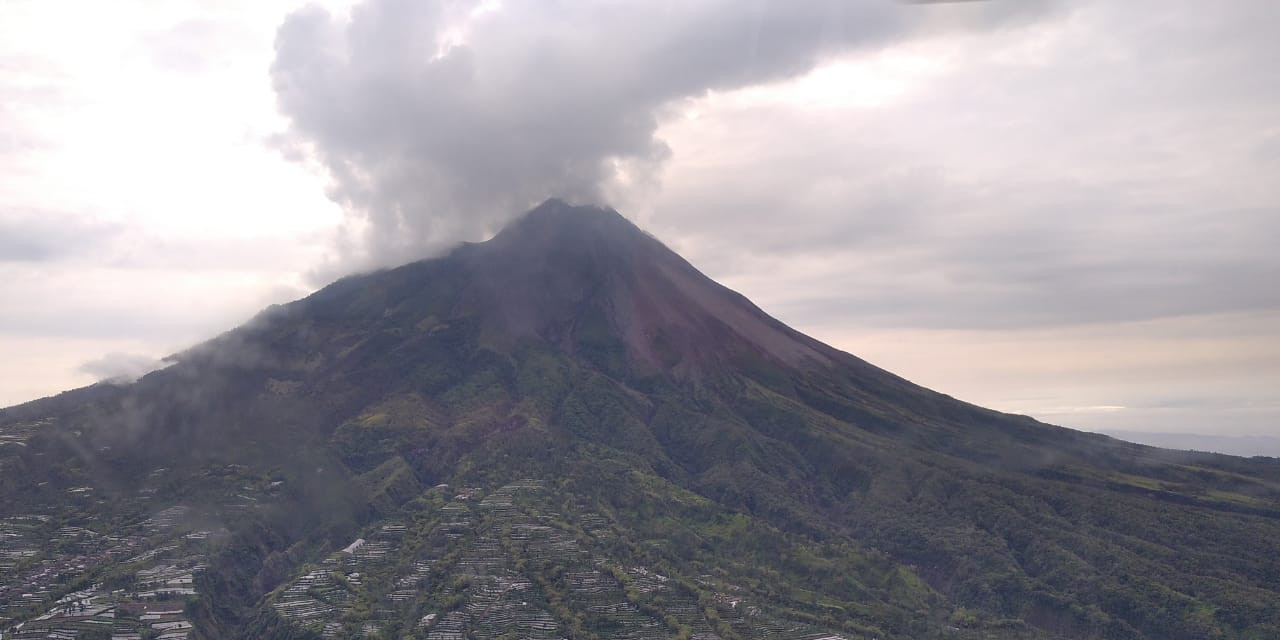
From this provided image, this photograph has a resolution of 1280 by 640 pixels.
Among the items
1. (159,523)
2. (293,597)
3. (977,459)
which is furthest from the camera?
(977,459)

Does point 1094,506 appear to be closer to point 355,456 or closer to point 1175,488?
point 1175,488

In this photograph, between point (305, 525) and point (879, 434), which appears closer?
point (305, 525)

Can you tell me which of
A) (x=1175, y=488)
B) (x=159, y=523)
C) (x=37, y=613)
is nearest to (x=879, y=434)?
(x=1175, y=488)

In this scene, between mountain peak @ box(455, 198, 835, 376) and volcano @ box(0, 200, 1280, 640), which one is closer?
volcano @ box(0, 200, 1280, 640)

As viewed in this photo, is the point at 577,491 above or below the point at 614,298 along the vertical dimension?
below

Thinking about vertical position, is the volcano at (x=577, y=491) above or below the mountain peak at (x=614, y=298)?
below

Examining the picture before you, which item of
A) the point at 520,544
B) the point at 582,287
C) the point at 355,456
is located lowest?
the point at 520,544

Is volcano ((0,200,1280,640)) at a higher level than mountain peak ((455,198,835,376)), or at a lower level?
lower

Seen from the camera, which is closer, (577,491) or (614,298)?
(577,491)
